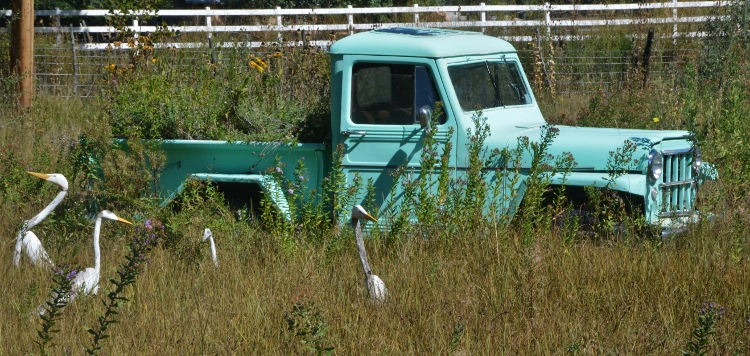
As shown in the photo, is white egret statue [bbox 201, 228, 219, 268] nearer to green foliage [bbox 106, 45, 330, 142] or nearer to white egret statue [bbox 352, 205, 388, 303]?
green foliage [bbox 106, 45, 330, 142]

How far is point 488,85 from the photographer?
20.9 feet

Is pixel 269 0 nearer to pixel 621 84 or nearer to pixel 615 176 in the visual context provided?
pixel 621 84

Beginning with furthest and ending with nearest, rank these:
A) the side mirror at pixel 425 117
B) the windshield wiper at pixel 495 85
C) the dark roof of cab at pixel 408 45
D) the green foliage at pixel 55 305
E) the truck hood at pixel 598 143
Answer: the windshield wiper at pixel 495 85, the dark roof of cab at pixel 408 45, the side mirror at pixel 425 117, the truck hood at pixel 598 143, the green foliage at pixel 55 305

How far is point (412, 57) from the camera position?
5992mm

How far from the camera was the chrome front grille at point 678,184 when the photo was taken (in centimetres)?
574

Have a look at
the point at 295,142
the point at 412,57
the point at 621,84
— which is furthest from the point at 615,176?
the point at 621,84

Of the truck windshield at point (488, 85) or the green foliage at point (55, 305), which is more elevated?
the truck windshield at point (488, 85)

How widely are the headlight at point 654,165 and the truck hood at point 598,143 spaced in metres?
0.03

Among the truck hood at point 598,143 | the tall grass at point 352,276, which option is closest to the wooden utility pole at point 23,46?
the tall grass at point 352,276

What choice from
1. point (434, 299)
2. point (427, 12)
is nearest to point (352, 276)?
point (434, 299)

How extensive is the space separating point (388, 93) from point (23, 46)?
8113 mm

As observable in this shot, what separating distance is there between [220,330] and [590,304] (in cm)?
206

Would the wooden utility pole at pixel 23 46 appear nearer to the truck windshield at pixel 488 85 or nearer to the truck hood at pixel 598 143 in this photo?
the truck windshield at pixel 488 85

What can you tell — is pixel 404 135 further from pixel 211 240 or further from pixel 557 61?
pixel 557 61
